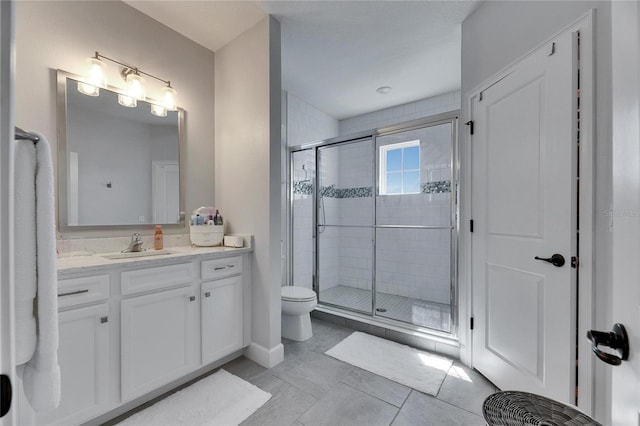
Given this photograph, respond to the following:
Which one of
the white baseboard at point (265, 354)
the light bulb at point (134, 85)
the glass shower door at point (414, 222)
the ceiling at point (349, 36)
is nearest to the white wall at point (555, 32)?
the ceiling at point (349, 36)

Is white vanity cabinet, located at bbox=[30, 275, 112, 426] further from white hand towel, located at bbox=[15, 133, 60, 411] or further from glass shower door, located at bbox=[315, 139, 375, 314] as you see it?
glass shower door, located at bbox=[315, 139, 375, 314]

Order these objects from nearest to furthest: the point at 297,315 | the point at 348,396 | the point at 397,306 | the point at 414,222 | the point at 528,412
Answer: the point at 528,412
the point at 348,396
the point at 297,315
the point at 397,306
the point at 414,222

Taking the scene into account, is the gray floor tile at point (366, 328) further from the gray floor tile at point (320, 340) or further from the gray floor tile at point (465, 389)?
the gray floor tile at point (465, 389)

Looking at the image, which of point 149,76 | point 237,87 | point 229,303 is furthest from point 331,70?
point 229,303

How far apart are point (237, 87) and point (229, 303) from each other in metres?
1.79

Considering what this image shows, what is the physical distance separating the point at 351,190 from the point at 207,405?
291 cm

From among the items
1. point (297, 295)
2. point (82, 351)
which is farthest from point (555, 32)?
point (82, 351)

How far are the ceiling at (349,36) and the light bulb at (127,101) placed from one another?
2.27ft

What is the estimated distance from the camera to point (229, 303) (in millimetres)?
2068

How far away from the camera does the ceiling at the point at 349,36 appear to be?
2027 millimetres

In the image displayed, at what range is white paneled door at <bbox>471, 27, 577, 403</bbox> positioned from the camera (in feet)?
4.53

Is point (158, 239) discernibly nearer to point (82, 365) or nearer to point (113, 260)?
point (113, 260)

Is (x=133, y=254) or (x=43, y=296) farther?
(x=133, y=254)

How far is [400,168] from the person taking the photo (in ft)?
11.6
